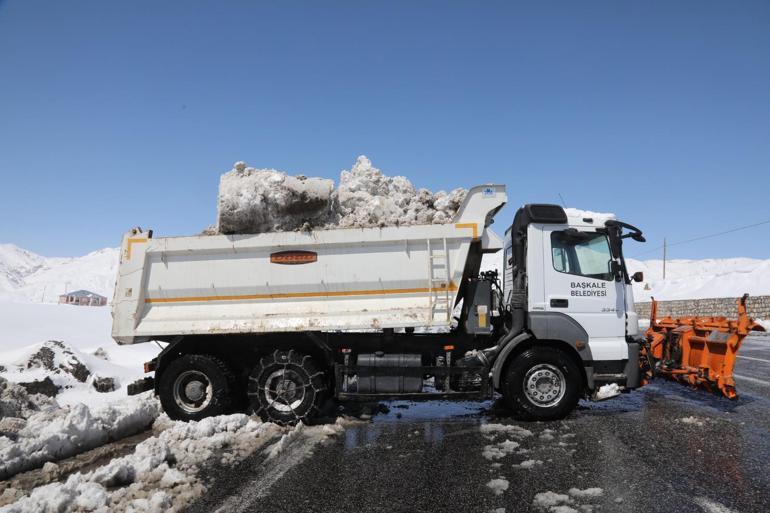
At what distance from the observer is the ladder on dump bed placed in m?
6.14

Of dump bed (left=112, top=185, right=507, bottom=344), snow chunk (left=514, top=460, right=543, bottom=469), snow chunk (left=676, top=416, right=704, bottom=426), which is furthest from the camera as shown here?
dump bed (left=112, top=185, right=507, bottom=344)

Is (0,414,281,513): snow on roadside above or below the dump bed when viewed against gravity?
below

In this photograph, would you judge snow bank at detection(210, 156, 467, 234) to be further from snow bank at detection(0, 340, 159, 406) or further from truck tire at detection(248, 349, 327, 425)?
snow bank at detection(0, 340, 159, 406)

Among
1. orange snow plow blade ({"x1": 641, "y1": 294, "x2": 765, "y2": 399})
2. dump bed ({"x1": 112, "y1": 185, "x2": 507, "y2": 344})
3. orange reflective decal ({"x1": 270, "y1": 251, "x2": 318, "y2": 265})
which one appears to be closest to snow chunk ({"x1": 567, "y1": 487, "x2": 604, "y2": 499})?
dump bed ({"x1": 112, "y1": 185, "x2": 507, "y2": 344})

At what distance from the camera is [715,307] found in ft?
110

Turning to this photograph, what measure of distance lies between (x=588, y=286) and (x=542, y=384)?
1426 millimetres

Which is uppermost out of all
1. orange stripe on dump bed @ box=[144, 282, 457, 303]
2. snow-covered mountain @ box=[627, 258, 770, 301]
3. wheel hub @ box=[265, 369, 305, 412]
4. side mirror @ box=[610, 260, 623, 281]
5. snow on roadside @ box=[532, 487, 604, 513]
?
snow-covered mountain @ box=[627, 258, 770, 301]

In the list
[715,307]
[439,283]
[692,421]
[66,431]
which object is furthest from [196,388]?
[715,307]

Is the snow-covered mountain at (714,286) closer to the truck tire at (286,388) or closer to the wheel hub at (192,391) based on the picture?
the truck tire at (286,388)

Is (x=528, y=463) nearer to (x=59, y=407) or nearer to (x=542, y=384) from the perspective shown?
(x=542, y=384)

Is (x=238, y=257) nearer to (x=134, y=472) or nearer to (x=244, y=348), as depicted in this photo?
(x=244, y=348)

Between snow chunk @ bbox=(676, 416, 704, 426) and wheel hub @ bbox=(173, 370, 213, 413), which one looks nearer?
snow chunk @ bbox=(676, 416, 704, 426)

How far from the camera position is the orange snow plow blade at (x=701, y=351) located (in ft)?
21.4

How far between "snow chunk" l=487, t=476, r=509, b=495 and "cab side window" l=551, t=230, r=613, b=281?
3.15 meters
